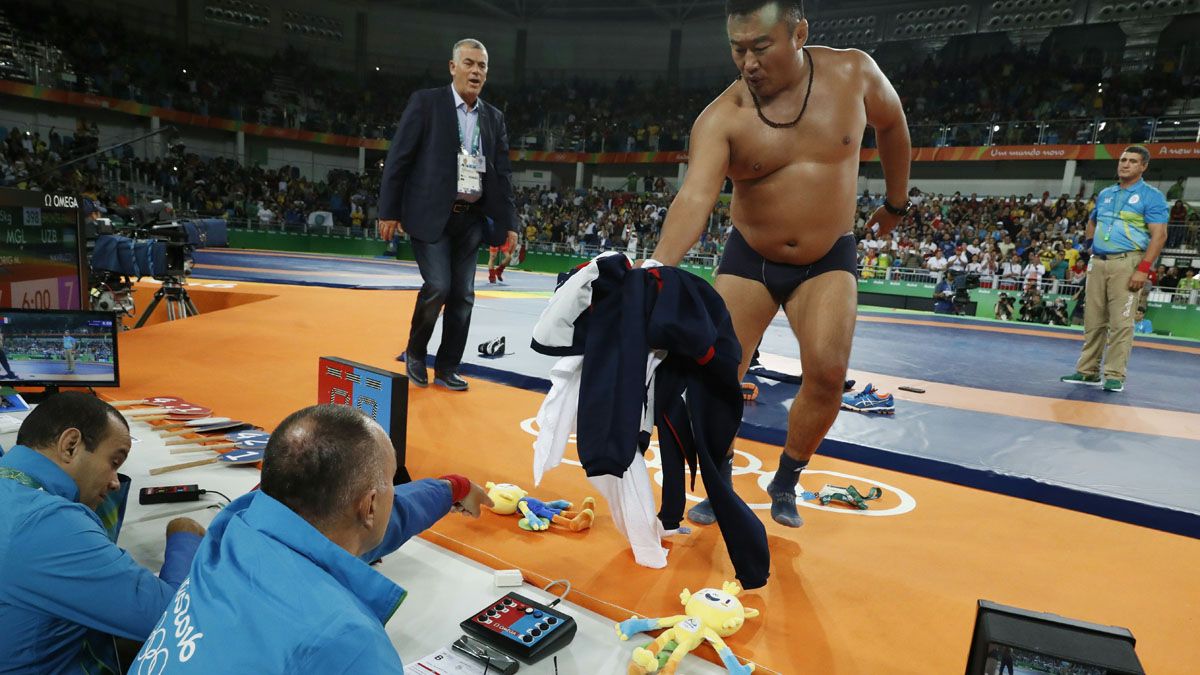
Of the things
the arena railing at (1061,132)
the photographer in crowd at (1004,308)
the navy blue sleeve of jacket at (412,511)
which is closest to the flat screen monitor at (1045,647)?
the navy blue sleeve of jacket at (412,511)

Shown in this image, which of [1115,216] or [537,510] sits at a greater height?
[1115,216]

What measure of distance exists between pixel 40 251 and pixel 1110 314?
628 cm

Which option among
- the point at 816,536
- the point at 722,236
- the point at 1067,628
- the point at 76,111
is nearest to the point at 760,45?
the point at 816,536

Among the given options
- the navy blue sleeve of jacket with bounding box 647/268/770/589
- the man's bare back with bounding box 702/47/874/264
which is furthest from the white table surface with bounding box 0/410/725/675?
the man's bare back with bounding box 702/47/874/264

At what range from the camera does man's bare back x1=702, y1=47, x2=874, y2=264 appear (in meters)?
2.08

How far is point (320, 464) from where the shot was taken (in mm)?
952

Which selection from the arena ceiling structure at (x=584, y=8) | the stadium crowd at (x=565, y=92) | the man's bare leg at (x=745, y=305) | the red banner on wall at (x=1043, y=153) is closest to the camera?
the man's bare leg at (x=745, y=305)

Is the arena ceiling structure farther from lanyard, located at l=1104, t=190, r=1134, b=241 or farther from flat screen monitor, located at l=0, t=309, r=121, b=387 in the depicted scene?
flat screen monitor, located at l=0, t=309, r=121, b=387

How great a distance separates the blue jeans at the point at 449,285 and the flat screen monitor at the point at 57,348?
132 centimetres

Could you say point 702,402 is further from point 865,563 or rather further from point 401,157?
point 401,157

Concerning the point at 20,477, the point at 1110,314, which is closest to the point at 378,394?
the point at 20,477

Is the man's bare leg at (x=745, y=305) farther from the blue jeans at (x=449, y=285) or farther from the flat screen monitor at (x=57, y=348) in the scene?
the flat screen monitor at (x=57, y=348)

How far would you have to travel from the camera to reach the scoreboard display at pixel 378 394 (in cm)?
208

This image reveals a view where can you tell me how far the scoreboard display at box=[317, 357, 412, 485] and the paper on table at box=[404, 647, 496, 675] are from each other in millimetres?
732
